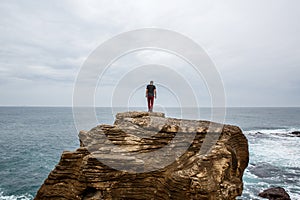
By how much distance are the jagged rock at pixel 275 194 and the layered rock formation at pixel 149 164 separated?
17787 mm

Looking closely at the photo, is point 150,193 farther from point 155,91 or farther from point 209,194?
point 155,91

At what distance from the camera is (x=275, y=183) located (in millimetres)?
32469

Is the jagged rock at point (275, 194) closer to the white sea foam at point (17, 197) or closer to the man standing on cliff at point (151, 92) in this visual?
the man standing on cliff at point (151, 92)

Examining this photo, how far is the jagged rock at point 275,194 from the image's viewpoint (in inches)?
1056

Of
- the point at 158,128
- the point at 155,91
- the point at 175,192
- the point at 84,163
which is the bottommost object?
the point at 175,192

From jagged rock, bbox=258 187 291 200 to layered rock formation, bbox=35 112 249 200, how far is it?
700 inches

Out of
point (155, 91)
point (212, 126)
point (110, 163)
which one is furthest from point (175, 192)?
point (155, 91)

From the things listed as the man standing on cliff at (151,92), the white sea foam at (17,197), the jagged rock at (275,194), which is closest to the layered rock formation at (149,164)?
the man standing on cliff at (151,92)

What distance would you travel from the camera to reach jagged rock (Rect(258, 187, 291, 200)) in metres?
26.8

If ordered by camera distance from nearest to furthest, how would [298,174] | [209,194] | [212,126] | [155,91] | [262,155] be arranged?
[209,194] < [212,126] < [155,91] < [298,174] < [262,155]

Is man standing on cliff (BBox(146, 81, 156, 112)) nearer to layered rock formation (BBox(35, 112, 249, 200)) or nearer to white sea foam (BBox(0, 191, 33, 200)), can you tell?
layered rock formation (BBox(35, 112, 249, 200))

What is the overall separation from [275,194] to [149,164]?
77.6ft

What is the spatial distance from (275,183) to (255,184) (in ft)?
10.3

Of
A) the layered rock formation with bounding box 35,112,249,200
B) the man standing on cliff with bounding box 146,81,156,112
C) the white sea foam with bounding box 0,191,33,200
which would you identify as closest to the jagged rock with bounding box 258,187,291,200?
the layered rock formation with bounding box 35,112,249,200
